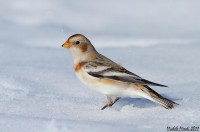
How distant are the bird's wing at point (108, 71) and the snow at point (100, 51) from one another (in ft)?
0.88

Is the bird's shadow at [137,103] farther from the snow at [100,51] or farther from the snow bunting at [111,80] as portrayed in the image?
the snow bunting at [111,80]

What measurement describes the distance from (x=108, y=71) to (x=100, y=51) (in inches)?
137

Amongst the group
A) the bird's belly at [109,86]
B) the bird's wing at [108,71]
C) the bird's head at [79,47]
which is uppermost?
the bird's head at [79,47]

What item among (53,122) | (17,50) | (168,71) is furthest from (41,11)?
(53,122)

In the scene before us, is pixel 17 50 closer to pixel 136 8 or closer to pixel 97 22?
pixel 97 22

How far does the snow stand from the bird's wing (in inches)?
10.6

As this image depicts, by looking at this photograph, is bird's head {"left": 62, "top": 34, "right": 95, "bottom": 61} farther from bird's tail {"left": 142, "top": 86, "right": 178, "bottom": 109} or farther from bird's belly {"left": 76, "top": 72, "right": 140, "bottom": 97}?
bird's tail {"left": 142, "top": 86, "right": 178, "bottom": 109}

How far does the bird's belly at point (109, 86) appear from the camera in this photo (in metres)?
6.03

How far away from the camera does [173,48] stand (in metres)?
9.48

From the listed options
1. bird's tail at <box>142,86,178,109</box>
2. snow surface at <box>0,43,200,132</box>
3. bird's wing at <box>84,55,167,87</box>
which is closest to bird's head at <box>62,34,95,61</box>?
bird's wing at <box>84,55,167,87</box>

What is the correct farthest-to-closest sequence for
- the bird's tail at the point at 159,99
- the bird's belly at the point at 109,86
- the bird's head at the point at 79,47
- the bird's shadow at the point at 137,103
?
the bird's head at the point at 79,47 < the bird's shadow at the point at 137,103 < the bird's belly at the point at 109,86 < the bird's tail at the point at 159,99

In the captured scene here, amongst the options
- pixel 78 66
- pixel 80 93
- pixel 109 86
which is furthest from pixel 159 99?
pixel 80 93

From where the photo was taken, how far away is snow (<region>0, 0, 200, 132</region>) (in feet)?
17.4

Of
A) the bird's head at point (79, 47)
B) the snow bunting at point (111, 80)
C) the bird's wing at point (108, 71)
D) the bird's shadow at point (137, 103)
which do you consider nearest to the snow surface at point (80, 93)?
the bird's shadow at point (137, 103)
